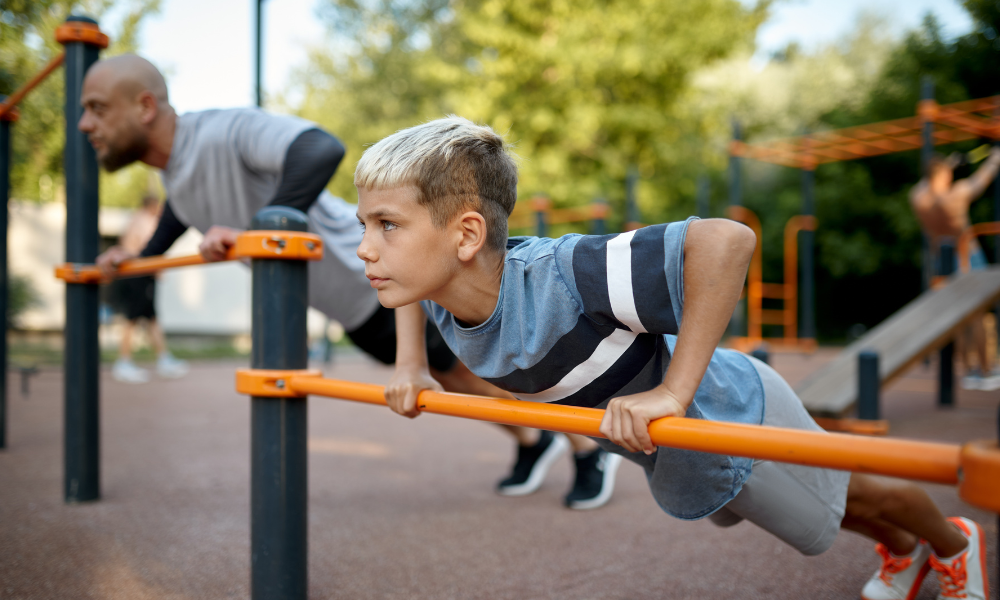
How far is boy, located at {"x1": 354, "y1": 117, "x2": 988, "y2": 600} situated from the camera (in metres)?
1.10

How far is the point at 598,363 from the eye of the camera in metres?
1.28

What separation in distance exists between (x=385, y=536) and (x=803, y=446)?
1.67m

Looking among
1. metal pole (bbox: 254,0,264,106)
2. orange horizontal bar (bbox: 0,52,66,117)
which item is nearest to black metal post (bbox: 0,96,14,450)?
orange horizontal bar (bbox: 0,52,66,117)

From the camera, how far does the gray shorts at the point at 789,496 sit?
1.43 metres

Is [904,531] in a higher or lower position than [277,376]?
lower

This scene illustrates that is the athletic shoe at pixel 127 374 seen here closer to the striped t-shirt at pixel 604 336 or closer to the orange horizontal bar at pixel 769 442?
the striped t-shirt at pixel 604 336

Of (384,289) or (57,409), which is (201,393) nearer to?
(57,409)

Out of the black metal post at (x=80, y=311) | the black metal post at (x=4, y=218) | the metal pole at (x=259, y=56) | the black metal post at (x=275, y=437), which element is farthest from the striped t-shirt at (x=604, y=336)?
the metal pole at (x=259, y=56)

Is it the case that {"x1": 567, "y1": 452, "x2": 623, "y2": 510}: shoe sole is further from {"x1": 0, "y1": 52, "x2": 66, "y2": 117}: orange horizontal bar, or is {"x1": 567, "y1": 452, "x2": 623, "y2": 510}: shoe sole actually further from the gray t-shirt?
{"x1": 0, "y1": 52, "x2": 66, "y2": 117}: orange horizontal bar

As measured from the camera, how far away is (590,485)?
2.65 m

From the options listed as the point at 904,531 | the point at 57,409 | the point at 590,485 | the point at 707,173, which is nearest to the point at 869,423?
the point at 590,485

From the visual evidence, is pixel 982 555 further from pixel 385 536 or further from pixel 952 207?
pixel 952 207

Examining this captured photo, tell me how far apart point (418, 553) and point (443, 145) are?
132 centimetres

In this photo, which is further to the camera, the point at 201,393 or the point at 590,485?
the point at 201,393
